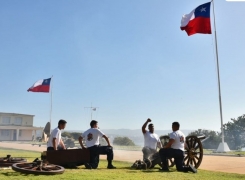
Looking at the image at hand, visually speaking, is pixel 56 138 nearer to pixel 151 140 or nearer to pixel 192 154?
pixel 151 140

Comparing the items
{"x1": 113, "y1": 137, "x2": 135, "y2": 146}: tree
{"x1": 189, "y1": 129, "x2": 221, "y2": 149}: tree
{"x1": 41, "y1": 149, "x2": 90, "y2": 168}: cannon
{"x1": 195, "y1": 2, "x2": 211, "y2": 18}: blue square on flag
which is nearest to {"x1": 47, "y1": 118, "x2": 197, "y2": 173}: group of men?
{"x1": 41, "y1": 149, "x2": 90, "y2": 168}: cannon

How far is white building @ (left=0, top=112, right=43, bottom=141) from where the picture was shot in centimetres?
6225

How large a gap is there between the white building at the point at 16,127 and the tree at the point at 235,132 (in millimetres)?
40190

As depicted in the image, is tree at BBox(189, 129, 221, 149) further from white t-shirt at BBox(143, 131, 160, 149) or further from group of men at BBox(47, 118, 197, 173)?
group of men at BBox(47, 118, 197, 173)

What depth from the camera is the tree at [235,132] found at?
42906 millimetres

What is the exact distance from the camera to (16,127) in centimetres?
6297

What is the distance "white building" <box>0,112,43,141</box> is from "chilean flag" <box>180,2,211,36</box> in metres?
51.5

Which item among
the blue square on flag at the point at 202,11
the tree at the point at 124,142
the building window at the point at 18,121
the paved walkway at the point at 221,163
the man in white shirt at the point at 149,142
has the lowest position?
the paved walkway at the point at 221,163

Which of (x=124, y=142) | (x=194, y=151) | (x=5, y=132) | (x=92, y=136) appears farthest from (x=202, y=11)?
(x=5, y=132)

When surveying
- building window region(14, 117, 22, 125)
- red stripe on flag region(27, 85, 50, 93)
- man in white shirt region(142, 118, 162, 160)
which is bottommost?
man in white shirt region(142, 118, 162, 160)

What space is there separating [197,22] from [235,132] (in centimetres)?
2889

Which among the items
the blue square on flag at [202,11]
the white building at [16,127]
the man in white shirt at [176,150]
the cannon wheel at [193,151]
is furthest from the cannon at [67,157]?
the white building at [16,127]

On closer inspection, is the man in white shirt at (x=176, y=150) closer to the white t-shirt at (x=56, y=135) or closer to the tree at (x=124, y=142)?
the white t-shirt at (x=56, y=135)

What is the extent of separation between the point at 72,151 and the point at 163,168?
2.67 meters
